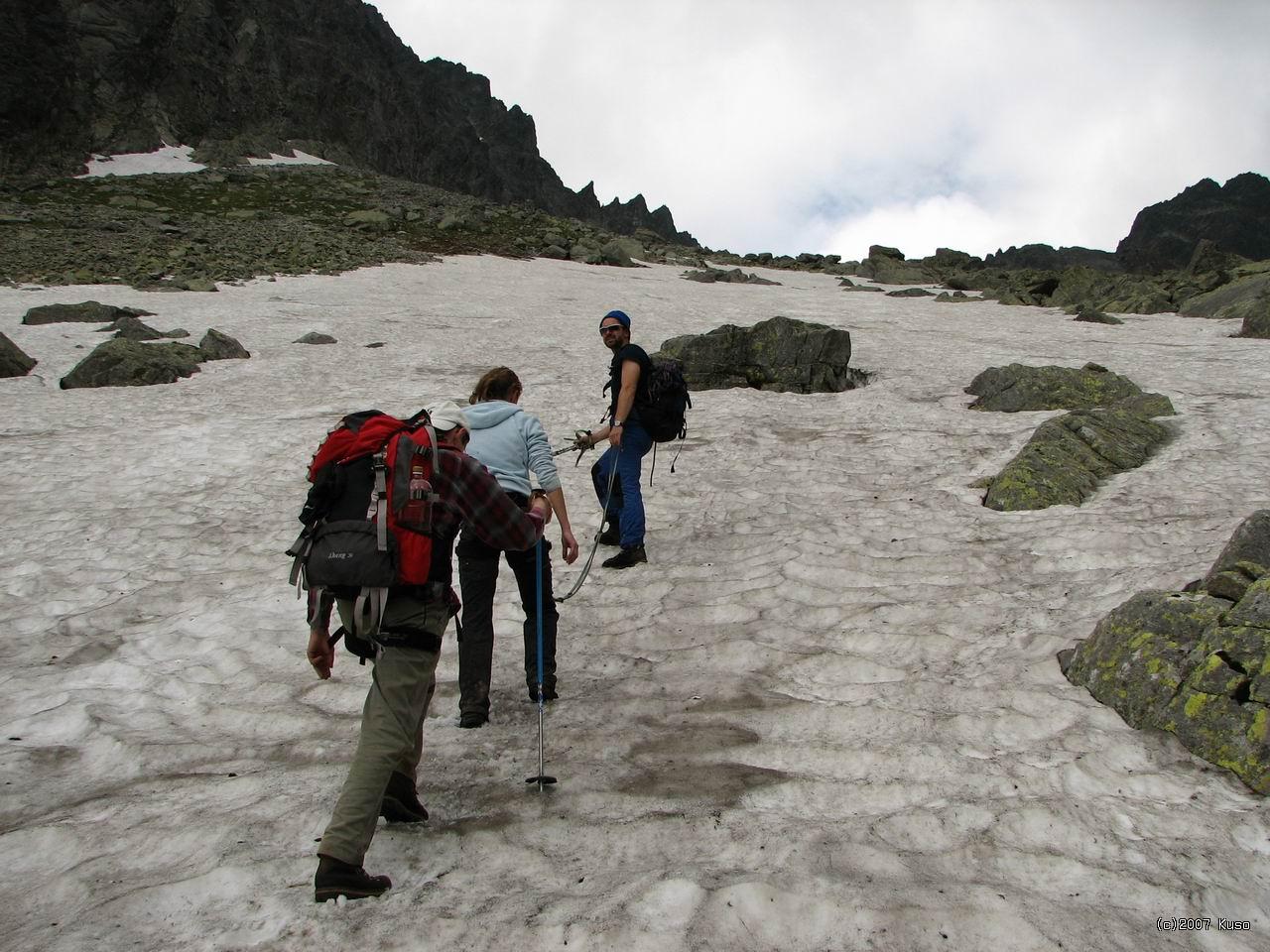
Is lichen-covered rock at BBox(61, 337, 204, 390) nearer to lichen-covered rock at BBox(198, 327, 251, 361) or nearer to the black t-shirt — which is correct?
lichen-covered rock at BBox(198, 327, 251, 361)

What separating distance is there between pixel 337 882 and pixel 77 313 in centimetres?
2885

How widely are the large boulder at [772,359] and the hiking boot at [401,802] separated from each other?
49.1ft

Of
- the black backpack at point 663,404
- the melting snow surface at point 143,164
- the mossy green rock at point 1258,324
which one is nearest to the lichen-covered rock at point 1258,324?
the mossy green rock at point 1258,324

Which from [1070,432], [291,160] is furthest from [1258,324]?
[291,160]

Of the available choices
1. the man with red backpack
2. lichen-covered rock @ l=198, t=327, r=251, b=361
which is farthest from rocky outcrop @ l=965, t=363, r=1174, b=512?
lichen-covered rock @ l=198, t=327, r=251, b=361

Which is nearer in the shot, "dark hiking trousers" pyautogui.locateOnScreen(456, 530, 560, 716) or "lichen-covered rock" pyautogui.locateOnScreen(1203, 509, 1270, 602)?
"lichen-covered rock" pyautogui.locateOnScreen(1203, 509, 1270, 602)

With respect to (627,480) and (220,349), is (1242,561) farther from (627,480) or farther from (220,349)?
(220,349)

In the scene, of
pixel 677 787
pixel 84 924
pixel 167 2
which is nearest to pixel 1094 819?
pixel 677 787

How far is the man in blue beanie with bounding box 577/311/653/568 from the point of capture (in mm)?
8039

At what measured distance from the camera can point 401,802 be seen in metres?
4.16

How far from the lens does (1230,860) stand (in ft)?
11.4

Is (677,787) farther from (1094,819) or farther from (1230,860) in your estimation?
(1230,860)

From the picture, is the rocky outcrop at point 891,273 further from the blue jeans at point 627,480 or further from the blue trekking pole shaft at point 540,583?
the blue trekking pole shaft at point 540,583

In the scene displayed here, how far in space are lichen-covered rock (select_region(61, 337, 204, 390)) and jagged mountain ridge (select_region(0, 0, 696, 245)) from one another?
6606 cm
